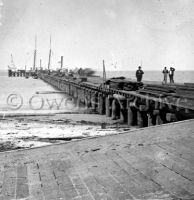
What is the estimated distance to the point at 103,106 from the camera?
22141mm

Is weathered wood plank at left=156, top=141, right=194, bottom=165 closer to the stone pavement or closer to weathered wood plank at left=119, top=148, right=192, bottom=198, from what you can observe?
the stone pavement

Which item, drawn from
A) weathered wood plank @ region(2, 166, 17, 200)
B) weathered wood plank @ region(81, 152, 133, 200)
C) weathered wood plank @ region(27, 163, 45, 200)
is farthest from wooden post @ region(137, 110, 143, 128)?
weathered wood plank @ region(2, 166, 17, 200)

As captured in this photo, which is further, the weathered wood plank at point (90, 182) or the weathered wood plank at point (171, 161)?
the weathered wood plank at point (171, 161)

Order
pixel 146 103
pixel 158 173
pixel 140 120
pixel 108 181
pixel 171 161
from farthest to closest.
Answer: pixel 140 120 → pixel 146 103 → pixel 171 161 → pixel 158 173 → pixel 108 181

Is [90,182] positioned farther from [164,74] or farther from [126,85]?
[164,74]

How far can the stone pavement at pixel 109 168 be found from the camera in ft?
13.7

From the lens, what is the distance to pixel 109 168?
4.99 meters

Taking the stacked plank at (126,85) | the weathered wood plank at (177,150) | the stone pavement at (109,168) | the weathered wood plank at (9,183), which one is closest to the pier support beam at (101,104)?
the stacked plank at (126,85)

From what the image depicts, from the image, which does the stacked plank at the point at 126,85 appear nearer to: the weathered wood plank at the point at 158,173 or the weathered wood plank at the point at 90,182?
Answer: the weathered wood plank at the point at 158,173

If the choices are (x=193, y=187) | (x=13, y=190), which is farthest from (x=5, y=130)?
(x=193, y=187)

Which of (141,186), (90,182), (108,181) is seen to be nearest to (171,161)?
(141,186)

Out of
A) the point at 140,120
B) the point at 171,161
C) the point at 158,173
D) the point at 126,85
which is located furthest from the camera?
the point at 126,85

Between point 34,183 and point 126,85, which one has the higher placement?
point 126,85

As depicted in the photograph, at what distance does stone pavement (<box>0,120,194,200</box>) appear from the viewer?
416cm
